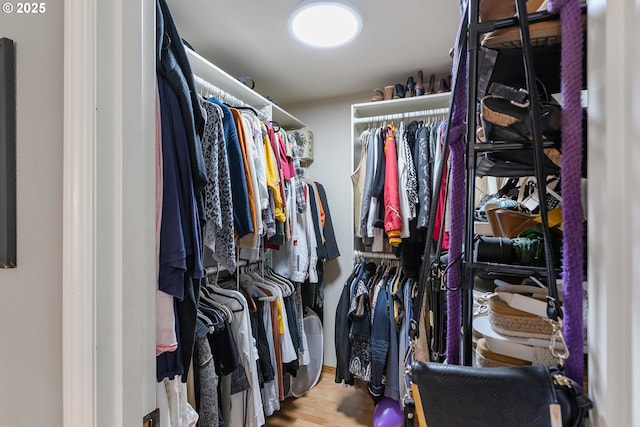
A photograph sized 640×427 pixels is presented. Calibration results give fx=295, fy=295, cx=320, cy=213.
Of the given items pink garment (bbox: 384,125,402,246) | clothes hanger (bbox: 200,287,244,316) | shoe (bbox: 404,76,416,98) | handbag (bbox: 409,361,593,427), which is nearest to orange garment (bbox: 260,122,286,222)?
clothes hanger (bbox: 200,287,244,316)

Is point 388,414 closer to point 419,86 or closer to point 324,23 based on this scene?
point 419,86

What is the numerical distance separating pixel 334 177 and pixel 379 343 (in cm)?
133

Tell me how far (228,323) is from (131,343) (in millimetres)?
933

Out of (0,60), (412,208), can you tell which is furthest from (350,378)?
(0,60)

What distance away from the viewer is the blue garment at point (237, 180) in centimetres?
133

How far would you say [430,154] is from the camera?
180 centimetres

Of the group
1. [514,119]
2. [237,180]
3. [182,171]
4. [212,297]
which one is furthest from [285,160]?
[514,119]

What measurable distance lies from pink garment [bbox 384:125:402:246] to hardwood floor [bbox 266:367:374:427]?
3.78 feet

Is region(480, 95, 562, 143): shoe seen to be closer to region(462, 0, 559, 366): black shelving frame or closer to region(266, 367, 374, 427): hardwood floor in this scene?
region(462, 0, 559, 366): black shelving frame

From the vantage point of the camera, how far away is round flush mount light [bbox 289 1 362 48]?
4.33 feet

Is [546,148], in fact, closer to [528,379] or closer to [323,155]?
[528,379]

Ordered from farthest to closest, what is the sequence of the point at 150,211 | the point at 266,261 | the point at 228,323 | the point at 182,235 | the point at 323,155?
the point at 323,155
the point at 266,261
the point at 228,323
the point at 182,235
the point at 150,211

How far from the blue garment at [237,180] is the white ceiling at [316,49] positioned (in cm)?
45

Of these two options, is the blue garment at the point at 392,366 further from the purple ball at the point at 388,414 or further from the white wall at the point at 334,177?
the white wall at the point at 334,177
